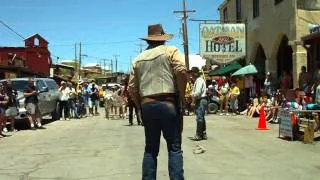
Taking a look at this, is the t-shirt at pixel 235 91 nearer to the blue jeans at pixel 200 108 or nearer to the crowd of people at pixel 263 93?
the crowd of people at pixel 263 93

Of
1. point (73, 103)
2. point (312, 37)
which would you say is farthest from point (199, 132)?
point (73, 103)

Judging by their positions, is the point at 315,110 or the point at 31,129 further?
the point at 31,129

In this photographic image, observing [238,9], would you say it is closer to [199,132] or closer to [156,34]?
[199,132]

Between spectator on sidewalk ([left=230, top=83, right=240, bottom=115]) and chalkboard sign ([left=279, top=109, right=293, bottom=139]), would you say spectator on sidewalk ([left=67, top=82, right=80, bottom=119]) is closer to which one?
spectator on sidewalk ([left=230, top=83, right=240, bottom=115])

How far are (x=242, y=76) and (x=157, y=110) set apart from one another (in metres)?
23.6

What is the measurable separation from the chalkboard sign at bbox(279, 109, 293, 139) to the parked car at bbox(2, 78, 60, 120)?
934 cm

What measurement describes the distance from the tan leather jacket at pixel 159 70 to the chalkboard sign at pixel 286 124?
8.14 meters

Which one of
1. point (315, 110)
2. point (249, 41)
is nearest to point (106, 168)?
point (315, 110)

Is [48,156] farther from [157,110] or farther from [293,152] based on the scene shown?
[157,110]

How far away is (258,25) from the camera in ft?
96.6

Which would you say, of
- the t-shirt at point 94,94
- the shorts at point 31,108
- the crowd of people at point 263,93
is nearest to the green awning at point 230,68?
the crowd of people at point 263,93

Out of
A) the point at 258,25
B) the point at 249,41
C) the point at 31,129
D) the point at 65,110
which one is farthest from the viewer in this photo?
the point at 249,41

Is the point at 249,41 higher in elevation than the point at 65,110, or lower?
higher

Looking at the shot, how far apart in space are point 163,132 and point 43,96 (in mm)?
16482
